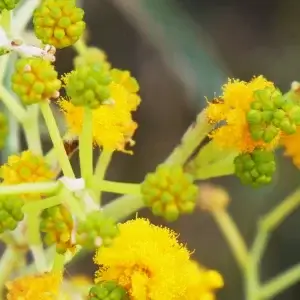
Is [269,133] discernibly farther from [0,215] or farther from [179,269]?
[0,215]

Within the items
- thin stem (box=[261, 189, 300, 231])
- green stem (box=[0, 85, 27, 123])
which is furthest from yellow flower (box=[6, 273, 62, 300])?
thin stem (box=[261, 189, 300, 231])

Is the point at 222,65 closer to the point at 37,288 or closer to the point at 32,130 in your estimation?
the point at 32,130

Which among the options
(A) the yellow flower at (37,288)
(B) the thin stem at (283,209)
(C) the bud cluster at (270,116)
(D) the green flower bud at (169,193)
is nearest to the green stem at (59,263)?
(A) the yellow flower at (37,288)

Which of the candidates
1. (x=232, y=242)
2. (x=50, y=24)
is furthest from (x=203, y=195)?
(x=50, y=24)

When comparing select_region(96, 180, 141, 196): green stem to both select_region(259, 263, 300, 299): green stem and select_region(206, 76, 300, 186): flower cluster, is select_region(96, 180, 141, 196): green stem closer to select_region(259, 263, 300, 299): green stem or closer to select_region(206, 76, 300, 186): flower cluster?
select_region(206, 76, 300, 186): flower cluster

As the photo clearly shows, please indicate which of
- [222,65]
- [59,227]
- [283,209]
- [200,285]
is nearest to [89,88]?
[59,227]

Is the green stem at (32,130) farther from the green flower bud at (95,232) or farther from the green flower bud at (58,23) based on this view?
the green flower bud at (95,232)
